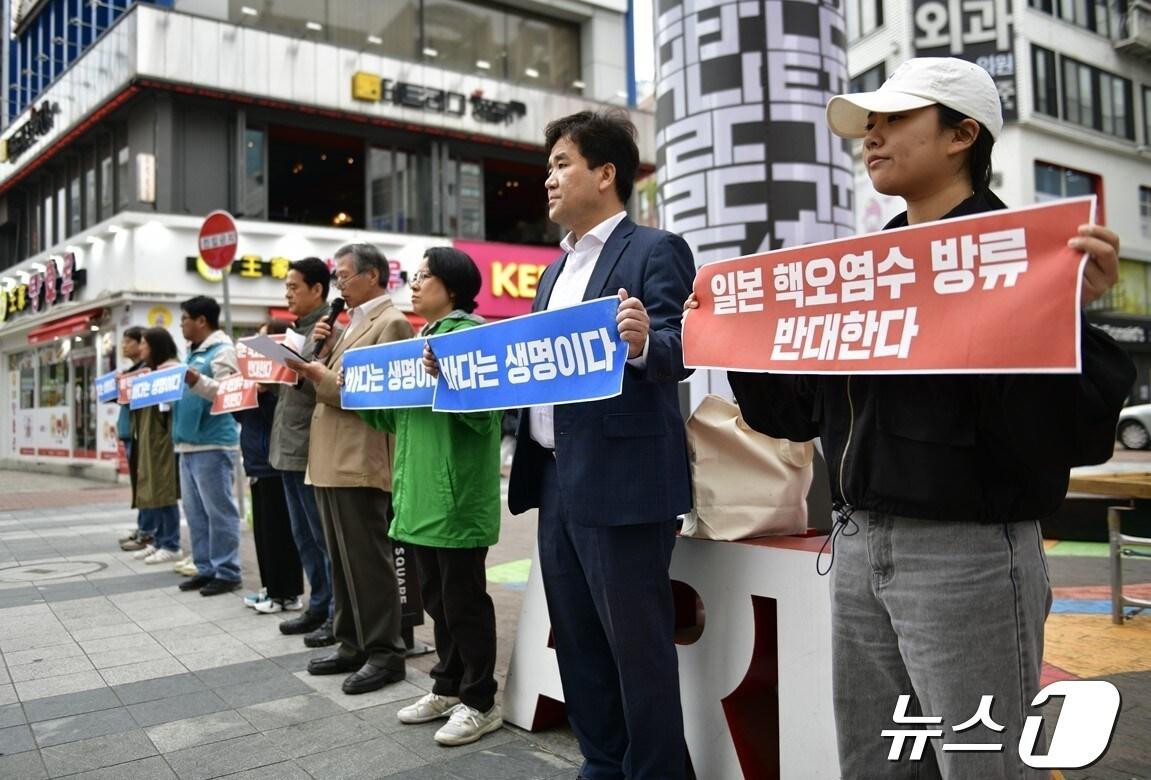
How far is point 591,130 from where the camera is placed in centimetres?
296

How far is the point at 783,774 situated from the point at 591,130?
216 cm

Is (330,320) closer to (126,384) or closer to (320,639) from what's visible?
(320,639)

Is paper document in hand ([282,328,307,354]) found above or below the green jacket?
above

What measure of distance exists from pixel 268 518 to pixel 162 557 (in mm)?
2936

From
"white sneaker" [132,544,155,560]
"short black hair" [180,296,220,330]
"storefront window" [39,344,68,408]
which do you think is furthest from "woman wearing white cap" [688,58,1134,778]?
"storefront window" [39,344,68,408]

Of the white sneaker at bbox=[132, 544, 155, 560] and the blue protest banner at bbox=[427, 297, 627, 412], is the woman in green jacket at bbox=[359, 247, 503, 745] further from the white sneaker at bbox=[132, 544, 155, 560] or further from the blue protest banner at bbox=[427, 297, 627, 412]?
the white sneaker at bbox=[132, 544, 155, 560]

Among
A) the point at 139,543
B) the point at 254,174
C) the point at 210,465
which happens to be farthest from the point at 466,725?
the point at 254,174

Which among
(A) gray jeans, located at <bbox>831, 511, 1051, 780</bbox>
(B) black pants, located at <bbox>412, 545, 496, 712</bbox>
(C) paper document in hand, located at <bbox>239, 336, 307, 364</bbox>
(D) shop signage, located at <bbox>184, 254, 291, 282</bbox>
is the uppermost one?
(D) shop signage, located at <bbox>184, 254, 291, 282</bbox>

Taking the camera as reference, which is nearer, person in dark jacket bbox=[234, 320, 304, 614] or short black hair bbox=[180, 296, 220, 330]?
person in dark jacket bbox=[234, 320, 304, 614]

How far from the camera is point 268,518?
5871mm

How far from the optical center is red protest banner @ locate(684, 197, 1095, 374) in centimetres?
167

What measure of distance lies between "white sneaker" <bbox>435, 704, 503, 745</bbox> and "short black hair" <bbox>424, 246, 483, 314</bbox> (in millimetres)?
1713

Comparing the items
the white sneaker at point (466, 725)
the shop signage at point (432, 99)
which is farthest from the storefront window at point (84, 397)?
the white sneaker at point (466, 725)

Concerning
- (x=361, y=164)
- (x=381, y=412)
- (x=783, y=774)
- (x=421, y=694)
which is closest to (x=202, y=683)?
(x=421, y=694)
